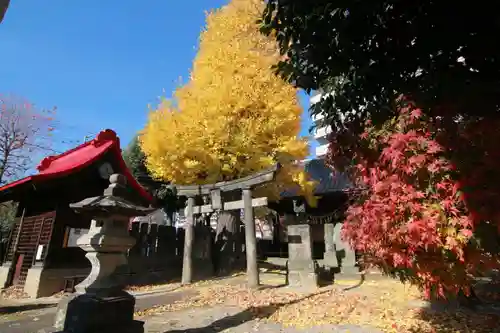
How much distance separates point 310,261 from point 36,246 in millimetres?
9177

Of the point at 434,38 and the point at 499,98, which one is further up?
the point at 434,38

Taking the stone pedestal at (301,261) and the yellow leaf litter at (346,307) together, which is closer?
the yellow leaf litter at (346,307)

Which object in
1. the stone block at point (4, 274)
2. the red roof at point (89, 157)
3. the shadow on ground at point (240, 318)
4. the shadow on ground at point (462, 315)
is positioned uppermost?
the red roof at point (89, 157)

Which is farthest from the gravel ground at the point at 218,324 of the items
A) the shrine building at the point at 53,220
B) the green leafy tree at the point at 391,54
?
the shrine building at the point at 53,220

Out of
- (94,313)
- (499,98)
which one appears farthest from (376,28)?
(94,313)

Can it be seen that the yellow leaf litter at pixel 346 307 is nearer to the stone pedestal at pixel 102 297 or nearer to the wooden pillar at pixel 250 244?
the wooden pillar at pixel 250 244

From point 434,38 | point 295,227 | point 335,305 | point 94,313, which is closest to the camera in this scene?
point 434,38

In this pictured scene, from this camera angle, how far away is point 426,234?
320cm

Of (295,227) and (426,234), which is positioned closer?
(426,234)

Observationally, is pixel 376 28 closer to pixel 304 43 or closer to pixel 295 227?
pixel 304 43

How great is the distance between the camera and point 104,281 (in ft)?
17.9

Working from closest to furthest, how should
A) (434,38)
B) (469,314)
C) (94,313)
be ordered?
(434,38) → (94,313) → (469,314)

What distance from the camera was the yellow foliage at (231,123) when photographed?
1253cm

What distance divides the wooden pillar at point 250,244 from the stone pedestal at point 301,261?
112 cm
